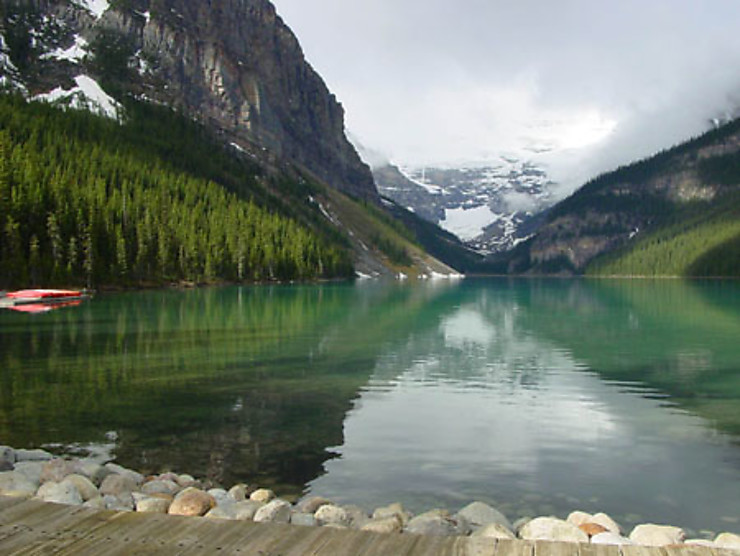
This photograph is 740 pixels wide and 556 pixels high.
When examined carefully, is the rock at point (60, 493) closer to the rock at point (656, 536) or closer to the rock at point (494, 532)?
the rock at point (494, 532)

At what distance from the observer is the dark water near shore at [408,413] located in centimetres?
1526

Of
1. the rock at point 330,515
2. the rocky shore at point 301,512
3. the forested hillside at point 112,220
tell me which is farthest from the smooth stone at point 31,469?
the forested hillside at point 112,220

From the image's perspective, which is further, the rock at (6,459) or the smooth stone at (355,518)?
the rock at (6,459)

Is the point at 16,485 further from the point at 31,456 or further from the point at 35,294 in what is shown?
the point at 35,294

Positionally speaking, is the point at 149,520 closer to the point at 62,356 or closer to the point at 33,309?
the point at 62,356

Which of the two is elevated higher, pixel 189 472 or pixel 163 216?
pixel 163 216

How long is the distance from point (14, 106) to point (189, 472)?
18542 cm

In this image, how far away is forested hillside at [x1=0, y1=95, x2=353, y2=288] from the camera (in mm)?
93312

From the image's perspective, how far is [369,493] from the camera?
14.7 meters

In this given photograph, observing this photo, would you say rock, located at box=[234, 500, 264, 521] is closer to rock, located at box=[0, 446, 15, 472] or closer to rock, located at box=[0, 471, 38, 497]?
rock, located at box=[0, 471, 38, 497]

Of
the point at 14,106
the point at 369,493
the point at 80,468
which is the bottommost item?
the point at 369,493

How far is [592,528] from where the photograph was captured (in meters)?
11.0

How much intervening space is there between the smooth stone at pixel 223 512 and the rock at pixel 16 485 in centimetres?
326

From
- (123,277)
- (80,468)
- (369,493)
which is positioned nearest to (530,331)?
(369,493)
